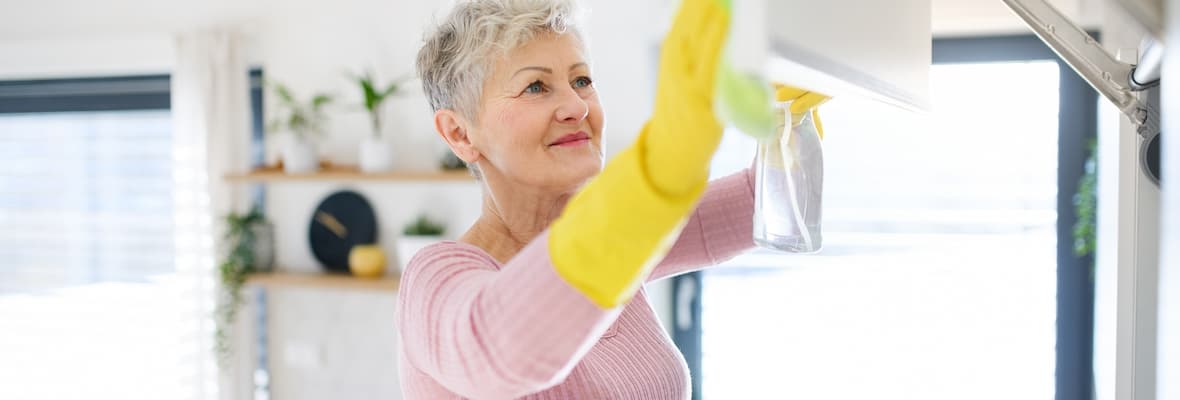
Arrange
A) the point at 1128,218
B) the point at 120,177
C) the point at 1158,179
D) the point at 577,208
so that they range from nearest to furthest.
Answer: the point at 577,208 → the point at 1158,179 → the point at 1128,218 → the point at 120,177

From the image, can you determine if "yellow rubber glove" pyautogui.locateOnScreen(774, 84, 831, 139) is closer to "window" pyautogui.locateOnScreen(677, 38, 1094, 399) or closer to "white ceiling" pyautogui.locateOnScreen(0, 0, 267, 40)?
"window" pyautogui.locateOnScreen(677, 38, 1094, 399)

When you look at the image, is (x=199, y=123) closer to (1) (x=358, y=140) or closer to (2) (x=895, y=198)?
(1) (x=358, y=140)

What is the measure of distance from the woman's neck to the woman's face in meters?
0.08

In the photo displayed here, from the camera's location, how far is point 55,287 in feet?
12.7

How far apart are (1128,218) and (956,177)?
1.74 metres

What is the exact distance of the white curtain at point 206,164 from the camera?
3283mm

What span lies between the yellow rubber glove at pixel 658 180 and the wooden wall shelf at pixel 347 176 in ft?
7.40

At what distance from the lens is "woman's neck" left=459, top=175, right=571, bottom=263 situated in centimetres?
104

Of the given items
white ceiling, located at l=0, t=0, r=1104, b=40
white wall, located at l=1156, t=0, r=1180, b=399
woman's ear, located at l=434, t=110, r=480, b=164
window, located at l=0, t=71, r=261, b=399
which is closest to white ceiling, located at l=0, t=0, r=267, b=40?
white ceiling, located at l=0, t=0, r=1104, b=40

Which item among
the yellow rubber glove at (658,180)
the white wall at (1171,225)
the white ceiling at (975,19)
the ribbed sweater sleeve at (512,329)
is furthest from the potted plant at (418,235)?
the white wall at (1171,225)

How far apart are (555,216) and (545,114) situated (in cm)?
20

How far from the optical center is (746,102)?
42 cm

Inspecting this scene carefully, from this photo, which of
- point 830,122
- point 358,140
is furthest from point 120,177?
point 830,122

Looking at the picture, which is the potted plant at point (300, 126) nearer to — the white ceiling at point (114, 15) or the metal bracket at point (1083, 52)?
the white ceiling at point (114, 15)
